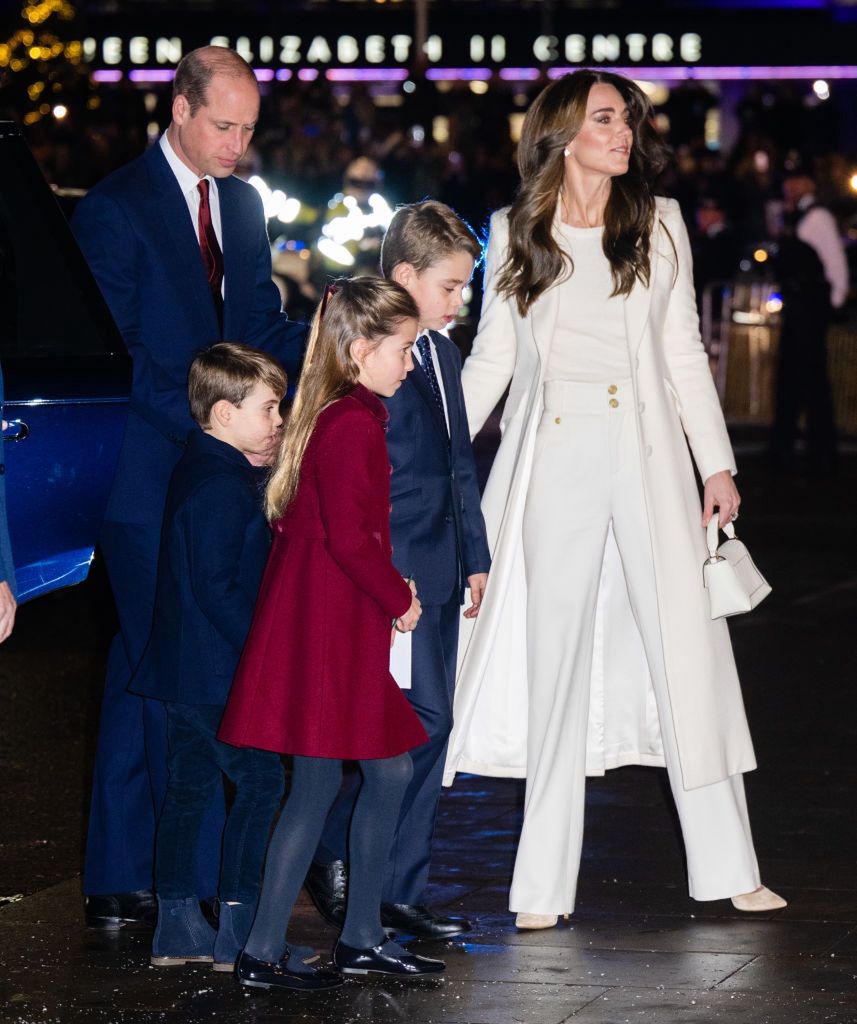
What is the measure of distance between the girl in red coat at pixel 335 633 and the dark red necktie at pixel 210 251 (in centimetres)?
66

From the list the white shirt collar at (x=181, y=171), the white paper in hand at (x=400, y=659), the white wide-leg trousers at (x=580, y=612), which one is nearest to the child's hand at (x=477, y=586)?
the white wide-leg trousers at (x=580, y=612)

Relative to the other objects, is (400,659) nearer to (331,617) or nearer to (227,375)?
(331,617)

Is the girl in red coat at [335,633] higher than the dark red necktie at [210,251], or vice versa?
the dark red necktie at [210,251]

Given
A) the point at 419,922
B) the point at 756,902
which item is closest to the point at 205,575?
the point at 419,922

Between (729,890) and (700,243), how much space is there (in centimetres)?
1626

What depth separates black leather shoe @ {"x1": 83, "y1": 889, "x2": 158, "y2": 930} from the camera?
535 cm

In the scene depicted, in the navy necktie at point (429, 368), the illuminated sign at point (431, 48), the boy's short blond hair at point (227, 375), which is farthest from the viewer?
the illuminated sign at point (431, 48)

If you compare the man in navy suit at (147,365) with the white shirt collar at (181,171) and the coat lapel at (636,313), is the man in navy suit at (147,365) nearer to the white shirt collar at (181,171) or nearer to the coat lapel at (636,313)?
the white shirt collar at (181,171)

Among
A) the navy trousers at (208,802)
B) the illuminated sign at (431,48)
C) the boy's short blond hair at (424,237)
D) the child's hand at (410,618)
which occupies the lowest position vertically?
the navy trousers at (208,802)

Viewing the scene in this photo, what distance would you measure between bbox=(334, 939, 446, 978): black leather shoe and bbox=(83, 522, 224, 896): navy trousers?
0.57 metres

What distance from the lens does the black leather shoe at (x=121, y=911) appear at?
17.6 feet

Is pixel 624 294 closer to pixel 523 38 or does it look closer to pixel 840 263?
pixel 840 263

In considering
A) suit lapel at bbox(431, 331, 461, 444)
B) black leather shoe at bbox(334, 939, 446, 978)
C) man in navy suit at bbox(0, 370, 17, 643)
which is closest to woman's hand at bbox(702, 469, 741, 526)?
suit lapel at bbox(431, 331, 461, 444)

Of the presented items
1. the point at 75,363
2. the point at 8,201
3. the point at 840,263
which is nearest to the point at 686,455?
the point at 75,363
